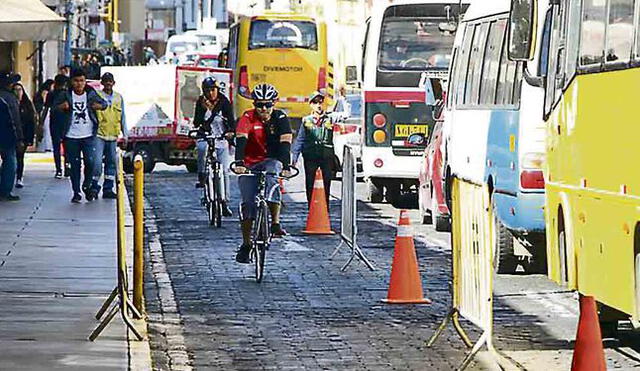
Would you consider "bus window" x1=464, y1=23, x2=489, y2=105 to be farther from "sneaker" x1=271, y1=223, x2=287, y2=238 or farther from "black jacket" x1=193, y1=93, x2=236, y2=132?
"black jacket" x1=193, y1=93, x2=236, y2=132

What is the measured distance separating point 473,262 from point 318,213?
9.46 meters

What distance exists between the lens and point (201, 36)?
3115 inches

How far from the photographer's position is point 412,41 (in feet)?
84.0

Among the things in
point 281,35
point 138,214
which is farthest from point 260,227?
point 281,35

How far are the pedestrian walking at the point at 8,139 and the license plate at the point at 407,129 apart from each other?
17.9 ft

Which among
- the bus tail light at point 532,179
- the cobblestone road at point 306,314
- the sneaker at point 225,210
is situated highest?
the bus tail light at point 532,179

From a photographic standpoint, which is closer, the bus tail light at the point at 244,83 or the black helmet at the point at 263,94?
the black helmet at the point at 263,94

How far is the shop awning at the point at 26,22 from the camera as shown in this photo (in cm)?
1827

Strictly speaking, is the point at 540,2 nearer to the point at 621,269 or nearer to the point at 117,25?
the point at 621,269

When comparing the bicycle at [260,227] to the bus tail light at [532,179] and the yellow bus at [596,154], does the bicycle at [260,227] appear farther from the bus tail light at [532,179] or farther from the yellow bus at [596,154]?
the yellow bus at [596,154]

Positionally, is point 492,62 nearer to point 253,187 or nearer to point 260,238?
point 253,187

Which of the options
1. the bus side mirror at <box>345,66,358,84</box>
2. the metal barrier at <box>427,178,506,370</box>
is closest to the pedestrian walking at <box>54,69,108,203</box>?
the bus side mirror at <box>345,66,358,84</box>

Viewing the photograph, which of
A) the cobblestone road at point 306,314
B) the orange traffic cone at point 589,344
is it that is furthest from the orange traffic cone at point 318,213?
the orange traffic cone at point 589,344

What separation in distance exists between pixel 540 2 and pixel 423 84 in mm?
9247
